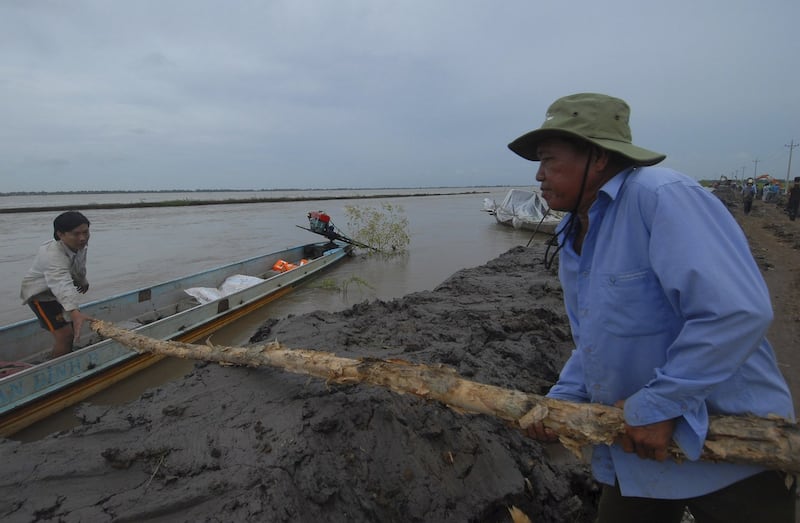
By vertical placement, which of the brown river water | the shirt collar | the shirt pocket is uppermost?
the shirt collar

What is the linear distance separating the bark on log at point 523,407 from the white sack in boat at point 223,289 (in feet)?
16.0

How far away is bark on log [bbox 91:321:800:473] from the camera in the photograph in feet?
4.49

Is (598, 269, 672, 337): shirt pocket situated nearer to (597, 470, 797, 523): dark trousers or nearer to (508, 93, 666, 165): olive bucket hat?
(508, 93, 666, 165): olive bucket hat

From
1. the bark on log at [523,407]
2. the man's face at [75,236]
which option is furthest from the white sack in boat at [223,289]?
the bark on log at [523,407]

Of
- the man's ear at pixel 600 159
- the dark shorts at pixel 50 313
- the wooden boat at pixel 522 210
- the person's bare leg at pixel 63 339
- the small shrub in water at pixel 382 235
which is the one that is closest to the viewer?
the man's ear at pixel 600 159

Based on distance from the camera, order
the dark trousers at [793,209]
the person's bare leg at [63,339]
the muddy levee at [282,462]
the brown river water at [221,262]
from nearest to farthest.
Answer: the muddy levee at [282,462], the person's bare leg at [63,339], the brown river water at [221,262], the dark trousers at [793,209]

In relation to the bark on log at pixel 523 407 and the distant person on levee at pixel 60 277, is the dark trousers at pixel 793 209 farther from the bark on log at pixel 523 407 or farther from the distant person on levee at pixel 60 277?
the distant person on levee at pixel 60 277

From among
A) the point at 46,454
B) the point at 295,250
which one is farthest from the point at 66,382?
the point at 295,250

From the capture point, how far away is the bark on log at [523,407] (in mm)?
1368

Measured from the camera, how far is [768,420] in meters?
1.39

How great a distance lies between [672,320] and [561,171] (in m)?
0.65

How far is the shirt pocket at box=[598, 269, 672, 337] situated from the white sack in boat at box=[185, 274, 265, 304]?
7811 mm

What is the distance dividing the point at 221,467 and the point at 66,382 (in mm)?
3870

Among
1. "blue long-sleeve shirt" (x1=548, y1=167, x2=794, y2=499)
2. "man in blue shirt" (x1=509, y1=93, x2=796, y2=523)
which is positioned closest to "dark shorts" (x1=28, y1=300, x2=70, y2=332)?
"man in blue shirt" (x1=509, y1=93, x2=796, y2=523)
